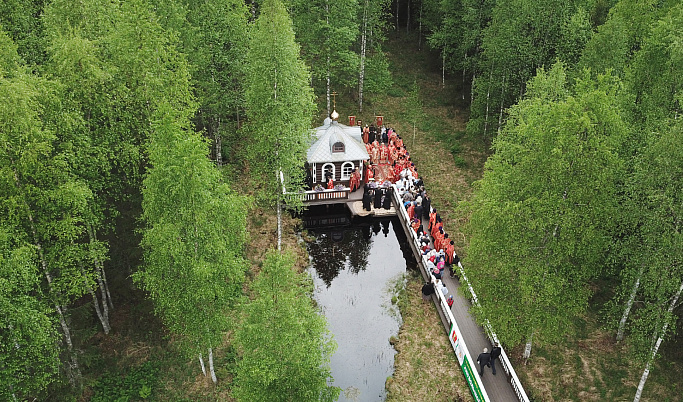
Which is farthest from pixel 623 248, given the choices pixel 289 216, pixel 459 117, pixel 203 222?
pixel 459 117

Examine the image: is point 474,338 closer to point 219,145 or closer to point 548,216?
point 548,216

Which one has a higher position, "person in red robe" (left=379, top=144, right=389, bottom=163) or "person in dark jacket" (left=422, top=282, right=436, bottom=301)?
"person in red robe" (left=379, top=144, right=389, bottom=163)

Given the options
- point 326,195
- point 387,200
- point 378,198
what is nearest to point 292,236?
point 326,195

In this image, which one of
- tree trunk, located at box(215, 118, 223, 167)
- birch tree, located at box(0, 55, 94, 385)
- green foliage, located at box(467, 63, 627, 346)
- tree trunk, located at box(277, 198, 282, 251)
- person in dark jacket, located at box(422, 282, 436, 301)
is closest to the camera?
birch tree, located at box(0, 55, 94, 385)

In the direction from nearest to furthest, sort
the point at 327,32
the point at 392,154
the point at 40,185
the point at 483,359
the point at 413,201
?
the point at 40,185 < the point at 483,359 < the point at 413,201 < the point at 392,154 < the point at 327,32

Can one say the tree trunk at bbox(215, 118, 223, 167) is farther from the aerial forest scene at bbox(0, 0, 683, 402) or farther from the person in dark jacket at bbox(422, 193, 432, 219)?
the person in dark jacket at bbox(422, 193, 432, 219)

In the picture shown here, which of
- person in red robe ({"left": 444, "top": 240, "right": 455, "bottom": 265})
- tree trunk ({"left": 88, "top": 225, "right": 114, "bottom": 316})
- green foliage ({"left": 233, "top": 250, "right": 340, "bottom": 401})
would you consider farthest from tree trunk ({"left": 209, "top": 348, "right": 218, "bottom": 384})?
person in red robe ({"left": 444, "top": 240, "right": 455, "bottom": 265})
